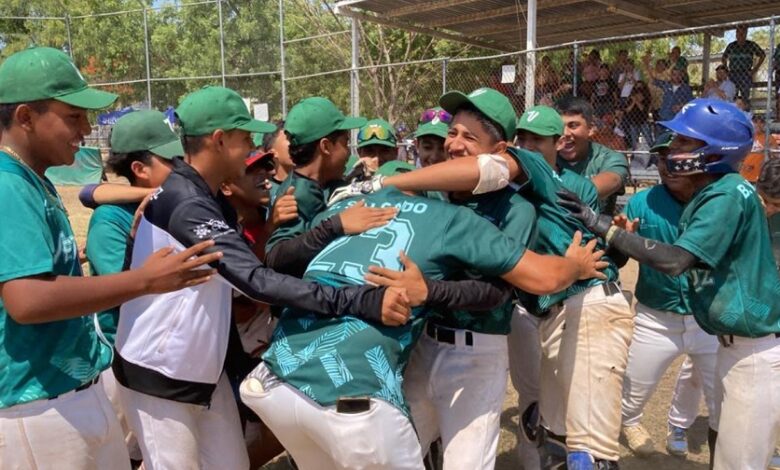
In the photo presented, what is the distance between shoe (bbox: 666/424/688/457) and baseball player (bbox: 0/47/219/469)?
3.72m

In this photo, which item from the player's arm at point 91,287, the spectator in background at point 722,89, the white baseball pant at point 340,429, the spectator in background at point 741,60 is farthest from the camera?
the spectator in background at point 741,60

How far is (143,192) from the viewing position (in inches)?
131

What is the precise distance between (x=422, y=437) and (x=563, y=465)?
1128 millimetres

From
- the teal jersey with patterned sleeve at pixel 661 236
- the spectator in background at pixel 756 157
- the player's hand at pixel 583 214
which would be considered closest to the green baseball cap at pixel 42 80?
the player's hand at pixel 583 214

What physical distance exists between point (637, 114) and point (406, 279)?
11.0m

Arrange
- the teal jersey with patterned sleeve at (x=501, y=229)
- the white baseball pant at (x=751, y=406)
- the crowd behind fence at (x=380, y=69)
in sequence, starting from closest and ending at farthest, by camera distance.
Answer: the teal jersey with patterned sleeve at (x=501, y=229) < the white baseball pant at (x=751, y=406) < the crowd behind fence at (x=380, y=69)

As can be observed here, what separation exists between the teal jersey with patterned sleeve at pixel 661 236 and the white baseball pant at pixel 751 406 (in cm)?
103

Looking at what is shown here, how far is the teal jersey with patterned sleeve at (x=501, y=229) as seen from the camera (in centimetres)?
284

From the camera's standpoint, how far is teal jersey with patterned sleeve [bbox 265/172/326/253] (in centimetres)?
317

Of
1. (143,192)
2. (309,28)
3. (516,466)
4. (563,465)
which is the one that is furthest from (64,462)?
(309,28)

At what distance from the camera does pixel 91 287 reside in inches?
80.9

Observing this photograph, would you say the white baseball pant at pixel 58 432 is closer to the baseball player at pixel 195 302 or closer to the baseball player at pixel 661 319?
the baseball player at pixel 195 302

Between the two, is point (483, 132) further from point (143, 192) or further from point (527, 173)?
point (143, 192)

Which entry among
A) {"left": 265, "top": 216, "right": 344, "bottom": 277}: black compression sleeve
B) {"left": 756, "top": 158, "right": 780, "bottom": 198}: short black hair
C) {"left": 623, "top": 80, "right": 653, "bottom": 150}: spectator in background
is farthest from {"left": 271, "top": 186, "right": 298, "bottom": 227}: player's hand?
{"left": 623, "top": 80, "right": 653, "bottom": 150}: spectator in background
